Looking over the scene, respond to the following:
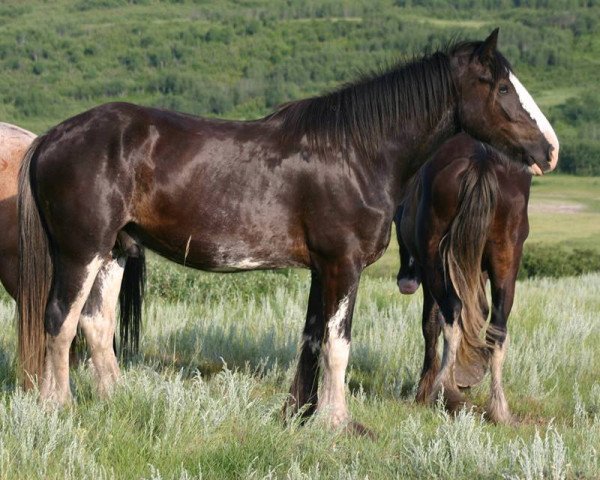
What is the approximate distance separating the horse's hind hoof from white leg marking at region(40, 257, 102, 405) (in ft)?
5.18

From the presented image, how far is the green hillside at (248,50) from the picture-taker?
132 meters

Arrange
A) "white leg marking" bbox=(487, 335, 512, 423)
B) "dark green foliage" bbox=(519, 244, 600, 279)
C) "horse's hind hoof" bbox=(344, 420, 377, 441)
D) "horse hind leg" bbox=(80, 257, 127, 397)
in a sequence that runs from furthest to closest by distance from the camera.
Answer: "dark green foliage" bbox=(519, 244, 600, 279) → "white leg marking" bbox=(487, 335, 512, 423) → "horse hind leg" bbox=(80, 257, 127, 397) → "horse's hind hoof" bbox=(344, 420, 377, 441)

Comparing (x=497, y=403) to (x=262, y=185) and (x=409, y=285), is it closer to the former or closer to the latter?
(x=409, y=285)

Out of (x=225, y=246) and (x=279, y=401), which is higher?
(x=225, y=246)

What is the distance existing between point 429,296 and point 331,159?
1.75m

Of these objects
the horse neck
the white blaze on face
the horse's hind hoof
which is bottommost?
the horse's hind hoof

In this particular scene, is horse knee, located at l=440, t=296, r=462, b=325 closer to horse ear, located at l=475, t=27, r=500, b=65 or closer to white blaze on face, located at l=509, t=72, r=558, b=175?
white blaze on face, located at l=509, t=72, r=558, b=175

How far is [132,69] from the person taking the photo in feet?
497

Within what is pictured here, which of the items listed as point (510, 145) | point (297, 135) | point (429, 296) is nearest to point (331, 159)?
point (297, 135)

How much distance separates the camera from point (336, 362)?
17.0 feet

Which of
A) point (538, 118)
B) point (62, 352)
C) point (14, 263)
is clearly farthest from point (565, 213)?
point (62, 352)

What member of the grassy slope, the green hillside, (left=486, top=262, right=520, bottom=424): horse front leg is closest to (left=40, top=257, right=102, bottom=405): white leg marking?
(left=486, top=262, right=520, bottom=424): horse front leg

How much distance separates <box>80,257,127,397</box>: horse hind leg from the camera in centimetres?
549

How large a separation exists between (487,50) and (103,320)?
9.20ft
